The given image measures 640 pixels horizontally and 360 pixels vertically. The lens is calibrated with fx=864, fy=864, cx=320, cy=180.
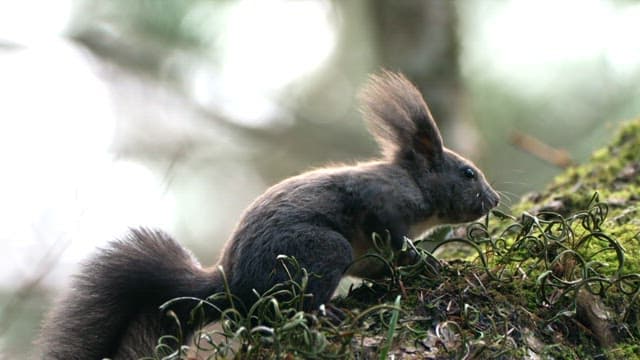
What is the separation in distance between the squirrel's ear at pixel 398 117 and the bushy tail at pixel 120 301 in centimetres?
96

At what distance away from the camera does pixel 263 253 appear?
102 inches

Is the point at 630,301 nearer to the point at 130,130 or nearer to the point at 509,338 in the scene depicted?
the point at 509,338

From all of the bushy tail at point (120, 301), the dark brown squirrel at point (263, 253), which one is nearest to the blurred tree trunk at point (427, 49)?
the dark brown squirrel at point (263, 253)

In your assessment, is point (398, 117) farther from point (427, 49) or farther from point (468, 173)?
point (427, 49)

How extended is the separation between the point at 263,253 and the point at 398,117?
886mm

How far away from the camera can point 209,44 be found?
6.20 metres

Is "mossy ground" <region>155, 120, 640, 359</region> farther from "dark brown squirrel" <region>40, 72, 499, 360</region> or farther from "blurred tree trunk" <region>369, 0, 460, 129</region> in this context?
"blurred tree trunk" <region>369, 0, 460, 129</region>

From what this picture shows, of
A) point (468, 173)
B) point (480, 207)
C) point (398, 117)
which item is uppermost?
point (398, 117)

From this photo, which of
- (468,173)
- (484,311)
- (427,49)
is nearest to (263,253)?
(484,311)

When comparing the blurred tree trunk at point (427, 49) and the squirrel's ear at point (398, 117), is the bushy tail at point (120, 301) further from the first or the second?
the blurred tree trunk at point (427, 49)

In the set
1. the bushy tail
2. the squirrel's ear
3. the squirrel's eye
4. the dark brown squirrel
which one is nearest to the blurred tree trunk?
the squirrel's eye

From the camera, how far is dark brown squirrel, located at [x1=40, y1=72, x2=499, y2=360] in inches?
98.2

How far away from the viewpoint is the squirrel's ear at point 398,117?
315cm

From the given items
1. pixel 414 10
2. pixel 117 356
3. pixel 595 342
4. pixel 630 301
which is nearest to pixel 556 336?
pixel 595 342
